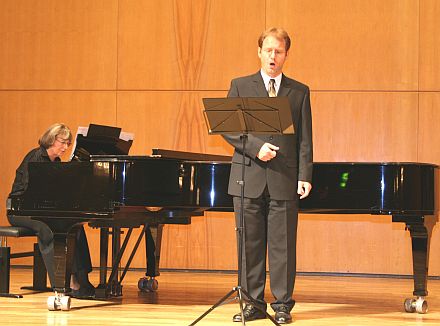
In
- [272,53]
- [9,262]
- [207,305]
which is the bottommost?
[207,305]

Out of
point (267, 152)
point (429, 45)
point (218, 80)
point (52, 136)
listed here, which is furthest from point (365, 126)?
point (267, 152)

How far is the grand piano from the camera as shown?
4.57 metres

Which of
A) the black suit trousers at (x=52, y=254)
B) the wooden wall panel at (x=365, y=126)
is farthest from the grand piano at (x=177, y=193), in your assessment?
the wooden wall panel at (x=365, y=126)

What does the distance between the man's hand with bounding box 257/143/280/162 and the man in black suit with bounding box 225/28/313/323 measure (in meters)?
0.08

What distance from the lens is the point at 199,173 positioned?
4777 mm

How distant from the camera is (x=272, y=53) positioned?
4.02 m

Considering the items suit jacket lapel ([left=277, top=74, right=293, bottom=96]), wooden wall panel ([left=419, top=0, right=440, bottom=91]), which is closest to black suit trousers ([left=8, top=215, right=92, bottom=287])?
suit jacket lapel ([left=277, top=74, right=293, bottom=96])

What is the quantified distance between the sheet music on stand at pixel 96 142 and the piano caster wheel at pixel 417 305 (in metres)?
2.07

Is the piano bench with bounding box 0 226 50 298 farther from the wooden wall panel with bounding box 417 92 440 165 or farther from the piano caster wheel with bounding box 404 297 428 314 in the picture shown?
the wooden wall panel with bounding box 417 92 440 165

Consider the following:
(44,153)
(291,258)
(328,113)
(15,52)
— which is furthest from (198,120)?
(291,258)

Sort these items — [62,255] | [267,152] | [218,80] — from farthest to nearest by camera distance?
[218,80]
[62,255]
[267,152]

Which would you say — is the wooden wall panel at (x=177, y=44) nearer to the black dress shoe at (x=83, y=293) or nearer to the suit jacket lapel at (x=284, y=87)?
the black dress shoe at (x=83, y=293)

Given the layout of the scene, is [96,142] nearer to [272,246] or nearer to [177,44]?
[272,246]

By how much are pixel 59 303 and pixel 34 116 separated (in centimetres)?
324
